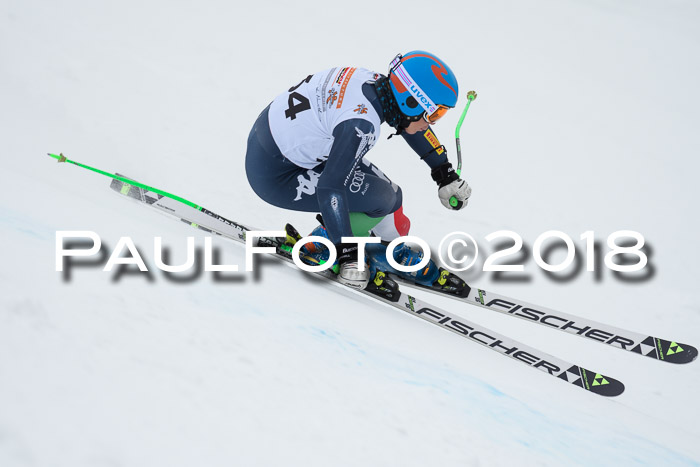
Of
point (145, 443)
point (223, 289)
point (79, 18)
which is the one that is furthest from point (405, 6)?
point (145, 443)

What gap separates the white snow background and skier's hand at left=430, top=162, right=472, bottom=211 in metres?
0.81

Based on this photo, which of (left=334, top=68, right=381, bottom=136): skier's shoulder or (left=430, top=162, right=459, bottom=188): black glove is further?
(left=430, top=162, right=459, bottom=188): black glove

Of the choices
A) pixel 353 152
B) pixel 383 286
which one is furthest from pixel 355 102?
pixel 383 286

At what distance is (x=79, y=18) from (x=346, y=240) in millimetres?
5822

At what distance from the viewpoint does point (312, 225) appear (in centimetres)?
498

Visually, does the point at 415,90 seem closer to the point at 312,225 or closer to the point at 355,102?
the point at 355,102

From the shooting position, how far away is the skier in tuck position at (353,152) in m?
2.86

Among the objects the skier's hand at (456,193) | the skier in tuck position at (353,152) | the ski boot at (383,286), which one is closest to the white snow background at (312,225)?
the ski boot at (383,286)

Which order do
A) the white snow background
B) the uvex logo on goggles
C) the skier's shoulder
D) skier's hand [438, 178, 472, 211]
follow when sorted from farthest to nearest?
skier's hand [438, 178, 472, 211]
the uvex logo on goggles
the skier's shoulder
the white snow background

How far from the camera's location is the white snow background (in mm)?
1601

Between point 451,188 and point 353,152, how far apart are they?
41.3 inches

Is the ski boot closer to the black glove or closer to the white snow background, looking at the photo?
the white snow background

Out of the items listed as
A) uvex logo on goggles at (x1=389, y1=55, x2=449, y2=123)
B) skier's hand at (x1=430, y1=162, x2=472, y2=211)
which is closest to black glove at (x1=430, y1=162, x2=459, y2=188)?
skier's hand at (x1=430, y1=162, x2=472, y2=211)

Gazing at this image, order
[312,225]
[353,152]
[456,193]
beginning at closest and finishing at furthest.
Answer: [353,152] → [456,193] → [312,225]
